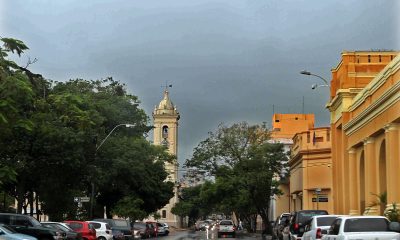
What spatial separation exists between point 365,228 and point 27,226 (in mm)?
15099

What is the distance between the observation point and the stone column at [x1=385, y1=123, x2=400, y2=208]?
30219 millimetres

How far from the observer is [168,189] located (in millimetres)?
73250

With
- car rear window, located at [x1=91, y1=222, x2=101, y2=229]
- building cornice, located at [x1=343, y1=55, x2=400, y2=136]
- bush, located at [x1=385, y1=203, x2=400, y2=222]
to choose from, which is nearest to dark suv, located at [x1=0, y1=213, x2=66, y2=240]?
car rear window, located at [x1=91, y1=222, x2=101, y2=229]

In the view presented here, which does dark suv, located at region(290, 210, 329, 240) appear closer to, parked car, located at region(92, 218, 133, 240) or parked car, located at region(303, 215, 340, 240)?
parked car, located at region(303, 215, 340, 240)

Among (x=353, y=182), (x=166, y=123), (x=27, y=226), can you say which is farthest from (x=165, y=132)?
(x=27, y=226)

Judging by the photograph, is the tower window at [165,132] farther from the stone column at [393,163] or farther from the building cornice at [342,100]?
the stone column at [393,163]

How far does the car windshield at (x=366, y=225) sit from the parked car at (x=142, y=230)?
3535 centimetres

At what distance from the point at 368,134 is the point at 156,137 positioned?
9599cm

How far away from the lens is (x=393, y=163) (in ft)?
99.6

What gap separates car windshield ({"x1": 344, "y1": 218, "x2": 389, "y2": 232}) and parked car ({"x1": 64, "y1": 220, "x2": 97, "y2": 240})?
743 inches

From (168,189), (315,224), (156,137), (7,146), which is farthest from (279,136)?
(315,224)

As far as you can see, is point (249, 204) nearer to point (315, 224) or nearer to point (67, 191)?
point (67, 191)

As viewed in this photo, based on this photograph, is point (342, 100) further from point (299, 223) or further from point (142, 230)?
point (142, 230)

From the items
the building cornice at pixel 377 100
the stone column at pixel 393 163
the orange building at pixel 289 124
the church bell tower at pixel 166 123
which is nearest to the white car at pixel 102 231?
the building cornice at pixel 377 100
